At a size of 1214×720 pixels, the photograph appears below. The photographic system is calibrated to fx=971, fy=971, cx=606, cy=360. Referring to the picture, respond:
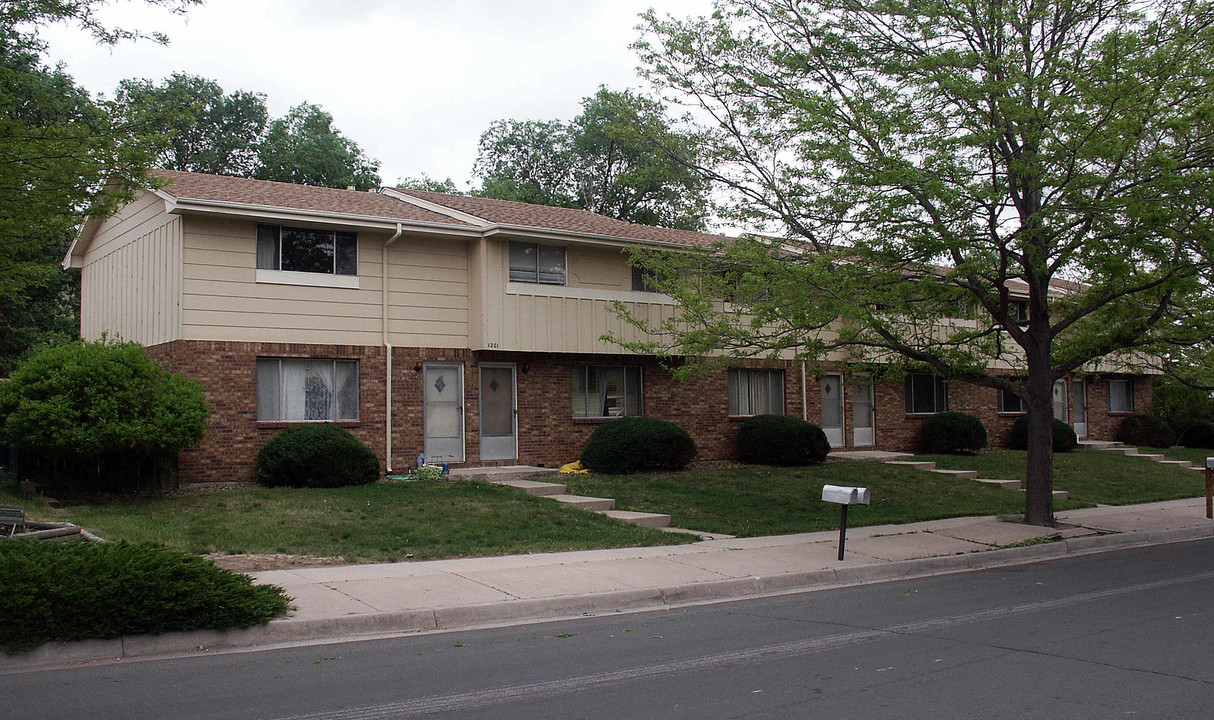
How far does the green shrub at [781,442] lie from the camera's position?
21.9 meters

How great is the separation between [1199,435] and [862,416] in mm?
15199

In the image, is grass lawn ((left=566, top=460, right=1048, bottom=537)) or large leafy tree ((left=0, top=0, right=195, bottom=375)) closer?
→ large leafy tree ((left=0, top=0, right=195, bottom=375))

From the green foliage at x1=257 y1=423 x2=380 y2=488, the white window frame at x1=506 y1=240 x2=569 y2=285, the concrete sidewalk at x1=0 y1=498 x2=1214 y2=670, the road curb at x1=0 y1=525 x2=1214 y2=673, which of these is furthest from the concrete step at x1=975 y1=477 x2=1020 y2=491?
the green foliage at x1=257 y1=423 x2=380 y2=488

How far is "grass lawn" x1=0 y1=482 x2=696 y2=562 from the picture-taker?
11641mm

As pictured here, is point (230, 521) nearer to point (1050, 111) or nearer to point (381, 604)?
point (381, 604)

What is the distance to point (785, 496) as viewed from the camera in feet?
59.0

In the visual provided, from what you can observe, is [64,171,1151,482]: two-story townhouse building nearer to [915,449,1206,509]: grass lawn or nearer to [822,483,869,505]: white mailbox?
[915,449,1206,509]: grass lawn

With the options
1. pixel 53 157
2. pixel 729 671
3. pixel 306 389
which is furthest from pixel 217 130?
pixel 729 671

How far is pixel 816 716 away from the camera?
573cm

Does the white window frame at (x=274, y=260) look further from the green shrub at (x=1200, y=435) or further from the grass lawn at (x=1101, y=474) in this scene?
the green shrub at (x=1200, y=435)

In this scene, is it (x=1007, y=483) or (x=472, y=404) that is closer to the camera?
(x=472, y=404)

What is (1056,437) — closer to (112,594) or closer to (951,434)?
(951,434)

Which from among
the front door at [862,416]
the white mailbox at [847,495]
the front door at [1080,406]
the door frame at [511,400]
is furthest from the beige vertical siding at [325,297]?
the front door at [1080,406]

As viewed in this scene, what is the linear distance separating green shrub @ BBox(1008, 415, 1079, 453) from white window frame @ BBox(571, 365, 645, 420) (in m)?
13.1
